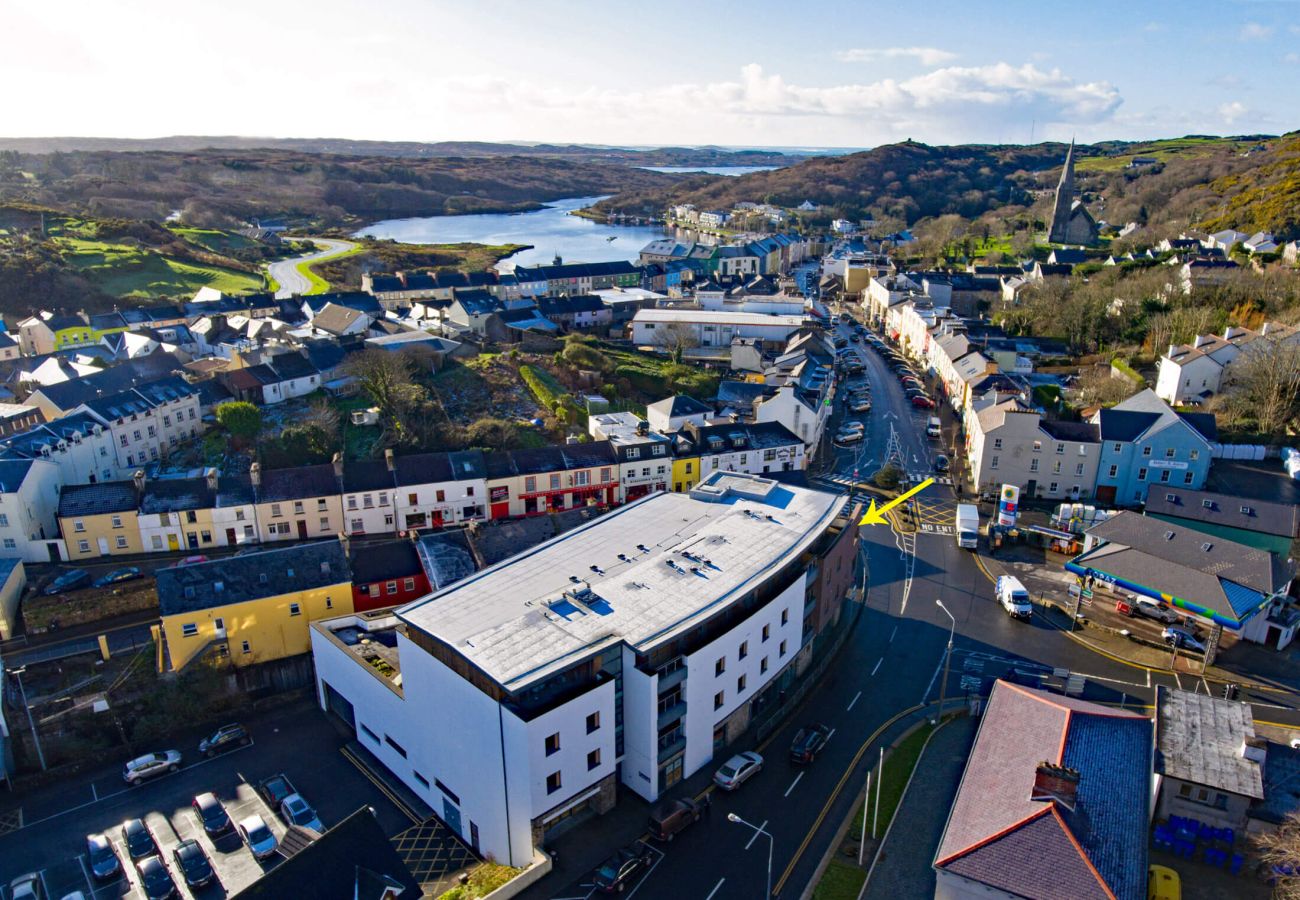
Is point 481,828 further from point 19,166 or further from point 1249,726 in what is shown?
point 19,166

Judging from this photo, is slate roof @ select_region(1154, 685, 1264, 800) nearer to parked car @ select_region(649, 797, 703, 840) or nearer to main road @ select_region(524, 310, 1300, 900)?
main road @ select_region(524, 310, 1300, 900)

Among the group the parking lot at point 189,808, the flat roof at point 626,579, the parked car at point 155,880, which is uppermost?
the flat roof at point 626,579

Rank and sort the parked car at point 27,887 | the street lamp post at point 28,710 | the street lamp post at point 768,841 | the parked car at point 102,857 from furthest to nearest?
1. the street lamp post at point 28,710
2. the parked car at point 102,857
3. the parked car at point 27,887
4. the street lamp post at point 768,841

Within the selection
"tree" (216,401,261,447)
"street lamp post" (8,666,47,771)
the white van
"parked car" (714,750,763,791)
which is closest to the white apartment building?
"parked car" (714,750,763,791)

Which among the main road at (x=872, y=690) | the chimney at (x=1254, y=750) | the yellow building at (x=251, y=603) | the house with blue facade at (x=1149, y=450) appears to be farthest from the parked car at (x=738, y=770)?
the house with blue facade at (x=1149, y=450)

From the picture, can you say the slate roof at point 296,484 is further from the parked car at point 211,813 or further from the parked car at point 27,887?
the parked car at point 27,887

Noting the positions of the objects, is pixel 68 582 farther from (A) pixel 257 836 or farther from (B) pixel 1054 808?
(B) pixel 1054 808

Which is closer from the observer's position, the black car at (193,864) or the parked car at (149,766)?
the black car at (193,864)
